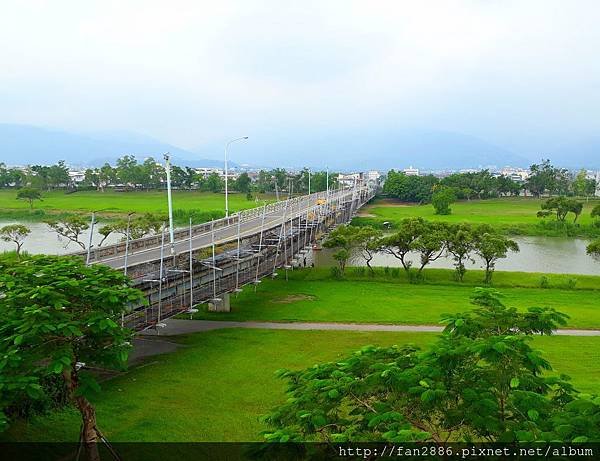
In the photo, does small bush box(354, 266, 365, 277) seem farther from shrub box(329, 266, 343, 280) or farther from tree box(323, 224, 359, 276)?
shrub box(329, 266, 343, 280)

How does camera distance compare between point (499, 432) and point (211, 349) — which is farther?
point (211, 349)

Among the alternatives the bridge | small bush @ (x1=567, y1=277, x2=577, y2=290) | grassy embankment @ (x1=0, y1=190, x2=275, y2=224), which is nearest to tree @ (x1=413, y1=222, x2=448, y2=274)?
the bridge

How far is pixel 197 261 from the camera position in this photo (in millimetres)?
25406

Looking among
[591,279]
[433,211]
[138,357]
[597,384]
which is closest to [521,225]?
[433,211]

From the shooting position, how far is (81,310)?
11.7 meters

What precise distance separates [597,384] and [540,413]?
45.5 feet

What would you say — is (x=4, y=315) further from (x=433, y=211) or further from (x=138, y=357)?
(x=433, y=211)

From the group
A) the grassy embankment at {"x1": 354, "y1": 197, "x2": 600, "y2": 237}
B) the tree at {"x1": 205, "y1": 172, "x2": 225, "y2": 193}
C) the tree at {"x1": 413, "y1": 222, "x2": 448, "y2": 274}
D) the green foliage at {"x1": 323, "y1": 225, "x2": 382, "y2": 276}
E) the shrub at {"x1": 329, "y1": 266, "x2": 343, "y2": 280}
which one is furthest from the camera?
the tree at {"x1": 205, "y1": 172, "x2": 225, "y2": 193}

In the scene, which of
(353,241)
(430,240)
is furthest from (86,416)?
(353,241)

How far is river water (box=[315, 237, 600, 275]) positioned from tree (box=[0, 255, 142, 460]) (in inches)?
1438

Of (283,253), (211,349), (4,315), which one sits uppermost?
(4,315)

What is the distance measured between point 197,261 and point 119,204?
73153 millimetres

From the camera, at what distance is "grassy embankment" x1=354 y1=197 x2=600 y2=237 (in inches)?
2682

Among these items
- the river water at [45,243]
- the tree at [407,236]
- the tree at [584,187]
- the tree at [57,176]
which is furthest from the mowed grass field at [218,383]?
the tree at [57,176]
